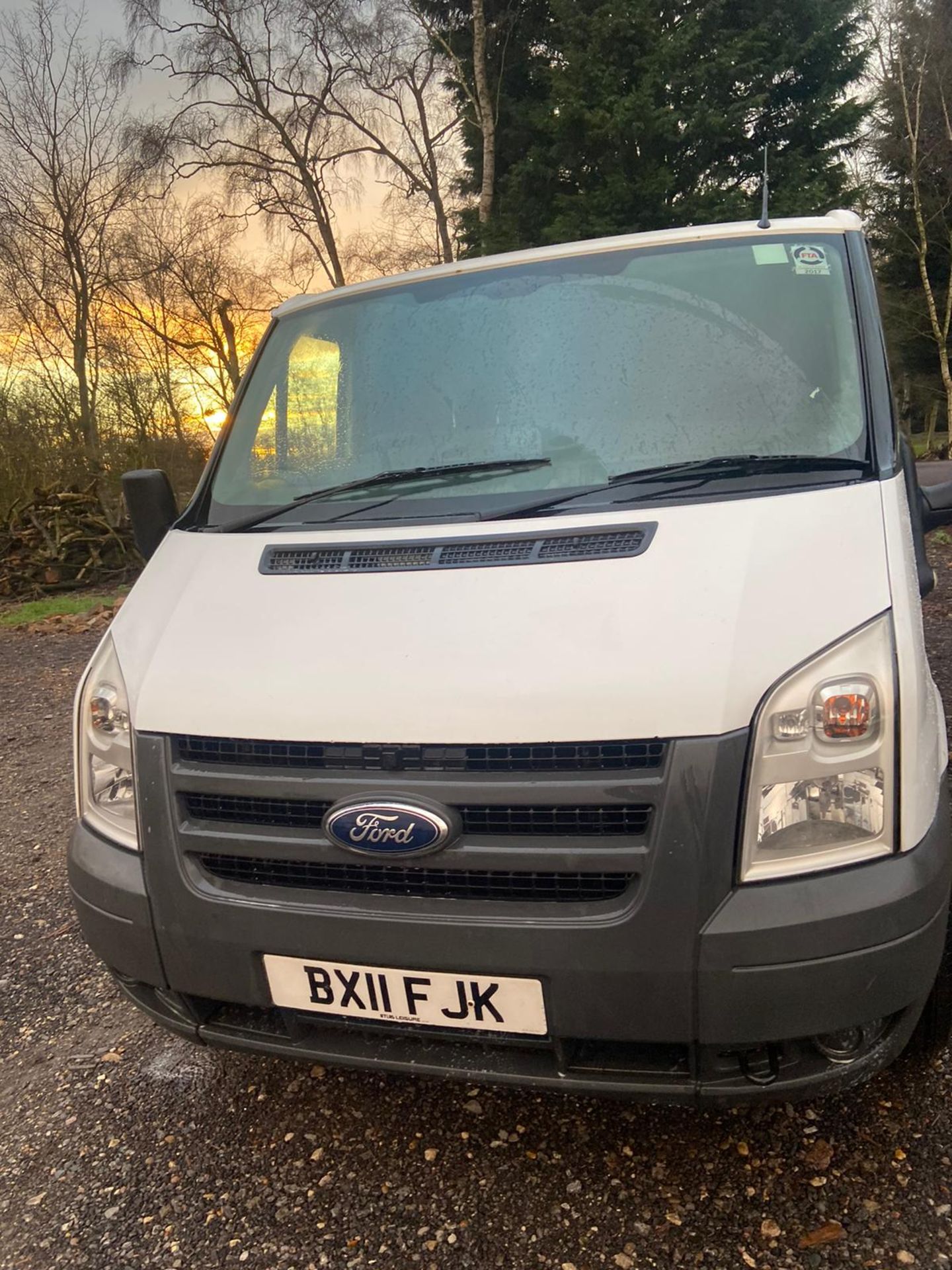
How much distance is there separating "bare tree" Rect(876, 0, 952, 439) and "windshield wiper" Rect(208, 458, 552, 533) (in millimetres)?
25275

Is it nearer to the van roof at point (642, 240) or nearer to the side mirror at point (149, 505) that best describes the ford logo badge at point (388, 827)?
the side mirror at point (149, 505)

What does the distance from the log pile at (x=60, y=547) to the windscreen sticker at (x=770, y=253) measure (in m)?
12.0

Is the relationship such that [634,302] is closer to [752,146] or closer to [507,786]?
[507,786]

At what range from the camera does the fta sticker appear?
2.77 meters

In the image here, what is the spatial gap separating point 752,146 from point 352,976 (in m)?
22.5

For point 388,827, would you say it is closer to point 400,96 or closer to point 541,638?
point 541,638

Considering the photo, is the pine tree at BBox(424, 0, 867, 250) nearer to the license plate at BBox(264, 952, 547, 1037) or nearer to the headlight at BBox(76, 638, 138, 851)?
the headlight at BBox(76, 638, 138, 851)

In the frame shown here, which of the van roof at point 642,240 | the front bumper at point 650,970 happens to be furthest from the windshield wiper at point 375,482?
the front bumper at point 650,970

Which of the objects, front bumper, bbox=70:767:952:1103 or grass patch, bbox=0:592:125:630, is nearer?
front bumper, bbox=70:767:952:1103

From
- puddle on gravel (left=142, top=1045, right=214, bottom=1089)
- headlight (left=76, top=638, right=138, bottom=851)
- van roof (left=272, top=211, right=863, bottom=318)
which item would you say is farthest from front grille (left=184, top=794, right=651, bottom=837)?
van roof (left=272, top=211, right=863, bottom=318)

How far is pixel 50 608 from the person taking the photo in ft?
39.5

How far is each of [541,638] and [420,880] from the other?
533 mm

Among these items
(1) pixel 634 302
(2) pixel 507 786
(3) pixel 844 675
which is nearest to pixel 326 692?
(2) pixel 507 786

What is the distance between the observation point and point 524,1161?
90.2 inches
